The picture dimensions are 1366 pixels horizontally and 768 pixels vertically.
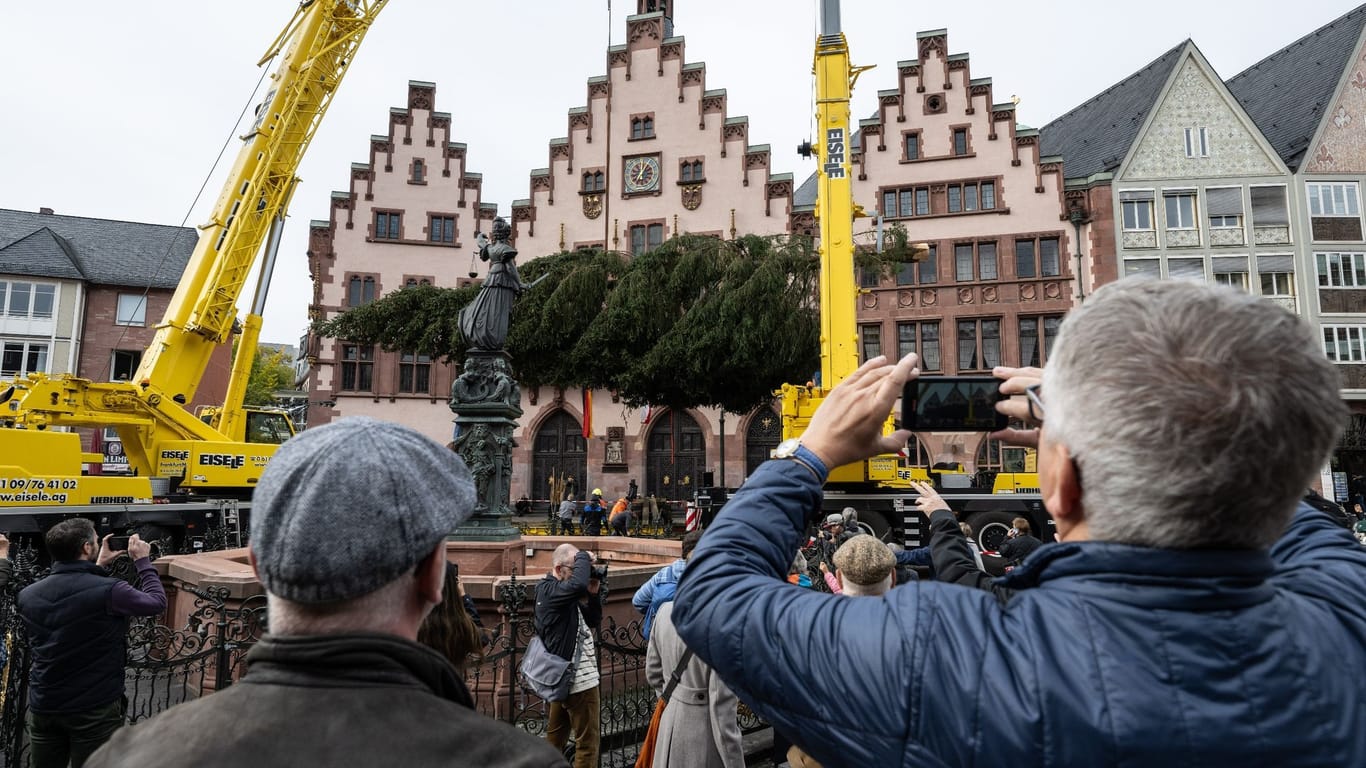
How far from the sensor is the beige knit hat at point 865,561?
344 centimetres

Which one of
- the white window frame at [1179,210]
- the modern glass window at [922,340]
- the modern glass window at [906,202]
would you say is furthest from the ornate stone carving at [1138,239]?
the modern glass window at [922,340]

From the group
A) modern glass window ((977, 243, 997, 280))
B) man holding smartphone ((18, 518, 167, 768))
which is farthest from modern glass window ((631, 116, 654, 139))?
man holding smartphone ((18, 518, 167, 768))

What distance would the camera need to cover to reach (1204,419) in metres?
1.00

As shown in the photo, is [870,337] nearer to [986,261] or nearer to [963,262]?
[963,262]

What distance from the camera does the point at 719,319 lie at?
69.1 ft

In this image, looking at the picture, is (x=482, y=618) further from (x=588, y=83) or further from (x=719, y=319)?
(x=588, y=83)

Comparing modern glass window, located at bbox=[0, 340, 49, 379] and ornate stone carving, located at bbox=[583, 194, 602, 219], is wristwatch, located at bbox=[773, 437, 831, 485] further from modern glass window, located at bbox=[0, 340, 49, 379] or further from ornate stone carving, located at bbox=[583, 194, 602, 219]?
modern glass window, located at bbox=[0, 340, 49, 379]

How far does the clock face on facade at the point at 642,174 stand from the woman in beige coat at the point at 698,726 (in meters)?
28.8

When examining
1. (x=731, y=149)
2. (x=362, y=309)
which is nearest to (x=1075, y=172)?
(x=731, y=149)

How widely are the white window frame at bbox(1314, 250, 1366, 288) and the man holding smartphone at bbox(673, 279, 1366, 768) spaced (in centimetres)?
3339

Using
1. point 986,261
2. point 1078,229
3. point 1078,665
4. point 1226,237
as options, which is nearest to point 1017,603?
point 1078,665

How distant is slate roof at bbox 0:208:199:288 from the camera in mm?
36062

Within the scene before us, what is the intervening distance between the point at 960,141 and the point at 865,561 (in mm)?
28631

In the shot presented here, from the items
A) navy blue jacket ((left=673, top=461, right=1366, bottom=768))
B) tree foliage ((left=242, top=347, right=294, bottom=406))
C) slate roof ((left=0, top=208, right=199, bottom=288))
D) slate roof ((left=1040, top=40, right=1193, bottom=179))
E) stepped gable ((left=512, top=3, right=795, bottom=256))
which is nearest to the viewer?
navy blue jacket ((left=673, top=461, right=1366, bottom=768))
